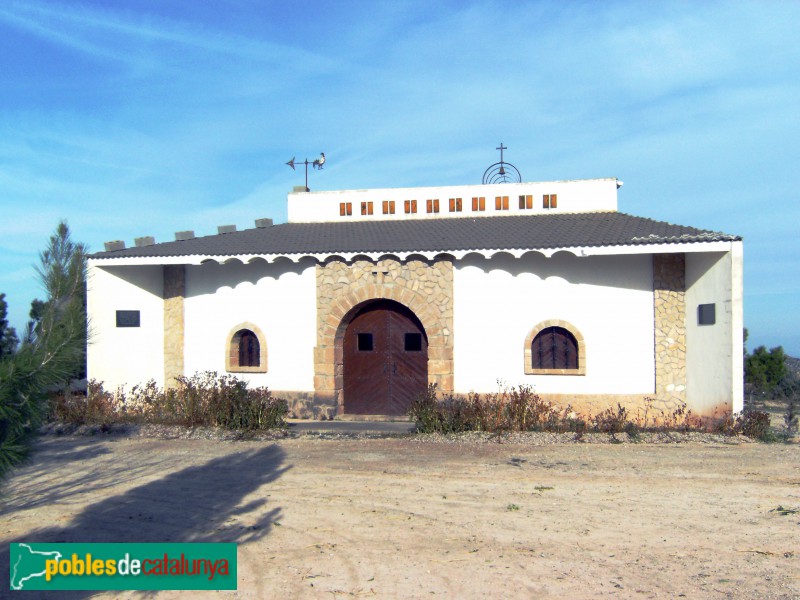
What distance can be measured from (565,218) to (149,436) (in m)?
9.51

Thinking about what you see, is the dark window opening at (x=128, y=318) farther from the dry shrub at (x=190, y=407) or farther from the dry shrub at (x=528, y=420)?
the dry shrub at (x=528, y=420)

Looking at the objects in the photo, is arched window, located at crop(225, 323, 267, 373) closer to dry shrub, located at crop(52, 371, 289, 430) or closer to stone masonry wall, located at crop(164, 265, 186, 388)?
dry shrub, located at crop(52, 371, 289, 430)

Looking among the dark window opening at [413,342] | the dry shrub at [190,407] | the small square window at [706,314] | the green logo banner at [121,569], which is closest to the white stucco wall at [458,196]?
the dark window opening at [413,342]

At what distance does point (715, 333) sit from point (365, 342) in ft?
21.3

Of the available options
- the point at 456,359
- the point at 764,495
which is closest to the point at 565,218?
the point at 456,359

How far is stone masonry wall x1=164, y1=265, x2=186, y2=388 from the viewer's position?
49.9 feet

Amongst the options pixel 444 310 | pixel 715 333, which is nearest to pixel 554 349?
pixel 444 310

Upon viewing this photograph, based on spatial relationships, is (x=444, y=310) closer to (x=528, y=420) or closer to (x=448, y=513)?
(x=528, y=420)

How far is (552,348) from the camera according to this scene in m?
13.6

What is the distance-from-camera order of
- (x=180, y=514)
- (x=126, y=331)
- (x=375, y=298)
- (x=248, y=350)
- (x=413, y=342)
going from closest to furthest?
1. (x=180, y=514)
2. (x=375, y=298)
3. (x=413, y=342)
4. (x=248, y=350)
5. (x=126, y=331)

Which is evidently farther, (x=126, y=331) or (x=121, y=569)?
(x=126, y=331)

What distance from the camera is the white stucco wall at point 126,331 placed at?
1506 cm

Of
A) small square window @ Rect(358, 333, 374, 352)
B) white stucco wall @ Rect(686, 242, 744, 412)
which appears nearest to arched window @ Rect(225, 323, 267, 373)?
small square window @ Rect(358, 333, 374, 352)

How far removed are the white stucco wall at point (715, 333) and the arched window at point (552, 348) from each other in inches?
78.1
